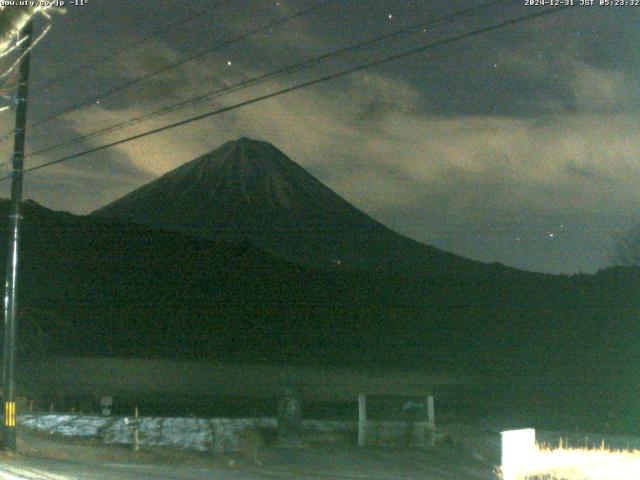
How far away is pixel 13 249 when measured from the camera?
54.1ft

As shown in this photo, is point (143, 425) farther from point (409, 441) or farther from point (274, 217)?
point (274, 217)

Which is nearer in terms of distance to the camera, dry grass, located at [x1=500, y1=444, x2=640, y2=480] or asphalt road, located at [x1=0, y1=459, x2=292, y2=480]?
dry grass, located at [x1=500, y1=444, x2=640, y2=480]

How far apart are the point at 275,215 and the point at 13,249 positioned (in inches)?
6644

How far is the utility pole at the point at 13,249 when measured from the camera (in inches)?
625

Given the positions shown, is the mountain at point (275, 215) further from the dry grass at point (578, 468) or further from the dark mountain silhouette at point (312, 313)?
the dry grass at point (578, 468)

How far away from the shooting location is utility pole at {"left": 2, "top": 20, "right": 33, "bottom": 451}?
15875 millimetres

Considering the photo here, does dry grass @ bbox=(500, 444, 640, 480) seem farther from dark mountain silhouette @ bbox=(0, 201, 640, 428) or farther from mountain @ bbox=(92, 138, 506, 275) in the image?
mountain @ bbox=(92, 138, 506, 275)

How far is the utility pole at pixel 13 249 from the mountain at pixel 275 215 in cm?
12312

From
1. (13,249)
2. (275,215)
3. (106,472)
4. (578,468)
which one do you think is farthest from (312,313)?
(275,215)

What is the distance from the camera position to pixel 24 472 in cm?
1234

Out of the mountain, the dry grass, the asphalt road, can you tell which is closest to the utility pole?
the asphalt road

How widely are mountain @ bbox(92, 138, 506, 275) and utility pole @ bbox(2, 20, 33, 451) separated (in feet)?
404

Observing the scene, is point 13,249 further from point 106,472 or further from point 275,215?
point 275,215

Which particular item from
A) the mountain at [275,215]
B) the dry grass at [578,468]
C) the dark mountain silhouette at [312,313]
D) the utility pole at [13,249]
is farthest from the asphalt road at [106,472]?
the mountain at [275,215]
